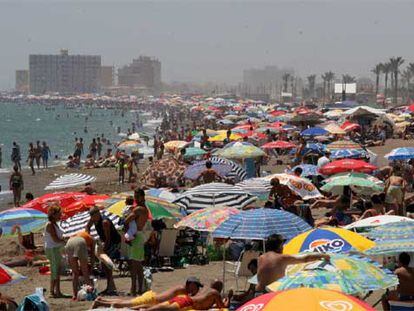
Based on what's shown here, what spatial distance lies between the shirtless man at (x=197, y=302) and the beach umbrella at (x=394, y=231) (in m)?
1.73

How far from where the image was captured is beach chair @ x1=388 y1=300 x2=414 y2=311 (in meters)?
7.43

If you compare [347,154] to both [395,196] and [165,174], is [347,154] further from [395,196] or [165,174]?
[395,196]

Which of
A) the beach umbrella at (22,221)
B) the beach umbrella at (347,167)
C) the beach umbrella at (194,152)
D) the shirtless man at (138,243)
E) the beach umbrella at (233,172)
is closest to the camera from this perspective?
the shirtless man at (138,243)

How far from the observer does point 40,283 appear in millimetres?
11109

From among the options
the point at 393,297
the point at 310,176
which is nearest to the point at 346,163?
the point at 310,176

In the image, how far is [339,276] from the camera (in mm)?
6273

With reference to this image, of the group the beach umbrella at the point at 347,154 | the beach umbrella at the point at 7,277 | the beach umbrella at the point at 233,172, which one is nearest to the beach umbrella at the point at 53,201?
the beach umbrella at the point at 233,172

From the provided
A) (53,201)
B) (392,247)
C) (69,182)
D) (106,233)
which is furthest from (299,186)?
(392,247)

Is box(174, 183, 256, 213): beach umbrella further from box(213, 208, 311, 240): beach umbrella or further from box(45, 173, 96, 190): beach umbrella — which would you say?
box(45, 173, 96, 190): beach umbrella

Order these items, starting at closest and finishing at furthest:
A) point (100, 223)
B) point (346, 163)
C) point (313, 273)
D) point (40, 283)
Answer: point (313, 273), point (100, 223), point (40, 283), point (346, 163)

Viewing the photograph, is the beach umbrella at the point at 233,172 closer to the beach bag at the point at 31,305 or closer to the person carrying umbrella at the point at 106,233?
the person carrying umbrella at the point at 106,233

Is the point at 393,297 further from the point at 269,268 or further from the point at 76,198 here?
the point at 76,198

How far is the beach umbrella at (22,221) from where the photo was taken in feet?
38.8

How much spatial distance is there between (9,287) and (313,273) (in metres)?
6.15
